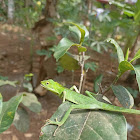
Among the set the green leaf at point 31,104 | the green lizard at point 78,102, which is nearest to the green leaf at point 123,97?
the green lizard at point 78,102

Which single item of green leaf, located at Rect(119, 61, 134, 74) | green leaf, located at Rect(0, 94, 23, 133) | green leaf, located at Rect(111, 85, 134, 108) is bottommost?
green leaf, located at Rect(0, 94, 23, 133)

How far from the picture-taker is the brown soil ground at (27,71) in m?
2.22

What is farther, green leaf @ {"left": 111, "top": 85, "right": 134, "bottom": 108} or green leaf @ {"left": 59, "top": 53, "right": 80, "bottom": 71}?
green leaf @ {"left": 59, "top": 53, "right": 80, "bottom": 71}

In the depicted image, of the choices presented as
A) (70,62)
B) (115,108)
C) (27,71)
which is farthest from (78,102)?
(27,71)

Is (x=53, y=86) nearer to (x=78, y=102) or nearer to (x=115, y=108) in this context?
(x=78, y=102)

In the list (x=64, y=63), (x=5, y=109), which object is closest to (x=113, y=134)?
(x=5, y=109)

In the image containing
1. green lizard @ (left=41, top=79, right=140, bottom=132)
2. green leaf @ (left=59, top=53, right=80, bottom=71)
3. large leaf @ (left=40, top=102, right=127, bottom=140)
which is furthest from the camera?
green leaf @ (left=59, top=53, right=80, bottom=71)

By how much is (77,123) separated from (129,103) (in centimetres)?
32

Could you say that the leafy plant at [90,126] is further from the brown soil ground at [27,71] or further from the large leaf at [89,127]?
the brown soil ground at [27,71]

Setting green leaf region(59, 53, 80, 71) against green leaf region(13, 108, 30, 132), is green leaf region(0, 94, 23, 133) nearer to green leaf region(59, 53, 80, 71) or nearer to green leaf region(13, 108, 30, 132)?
green leaf region(59, 53, 80, 71)

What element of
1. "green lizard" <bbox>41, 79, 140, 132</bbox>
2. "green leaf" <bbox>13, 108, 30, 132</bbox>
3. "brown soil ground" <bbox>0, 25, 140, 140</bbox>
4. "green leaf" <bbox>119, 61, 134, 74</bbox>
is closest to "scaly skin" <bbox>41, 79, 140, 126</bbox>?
"green lizard" <bbox>41, 79, 140, 132</bbox>

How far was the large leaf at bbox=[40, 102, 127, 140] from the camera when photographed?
2.05ft

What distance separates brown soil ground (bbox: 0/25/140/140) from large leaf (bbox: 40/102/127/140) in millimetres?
450

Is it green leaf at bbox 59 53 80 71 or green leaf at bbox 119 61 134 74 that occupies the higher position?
green leaf at bbox 119 61 134 74
